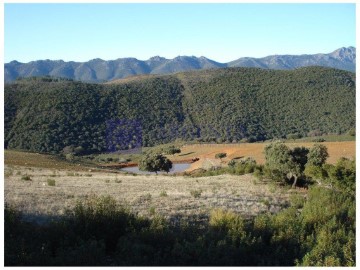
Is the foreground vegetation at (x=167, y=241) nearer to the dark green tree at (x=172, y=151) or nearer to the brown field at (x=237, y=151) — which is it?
the brown field at (x=237, y=151)

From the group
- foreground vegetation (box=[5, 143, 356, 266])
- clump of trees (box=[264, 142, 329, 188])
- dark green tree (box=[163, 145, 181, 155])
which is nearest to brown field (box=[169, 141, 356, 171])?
dark green tree (box=[163, 145, 181, 155])

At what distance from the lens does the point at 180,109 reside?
89250 millimetres

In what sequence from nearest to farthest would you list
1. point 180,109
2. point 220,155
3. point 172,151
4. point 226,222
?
point 226,222 < point 220,155 < point 172,151 < point 180,109

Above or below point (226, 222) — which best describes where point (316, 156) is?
below

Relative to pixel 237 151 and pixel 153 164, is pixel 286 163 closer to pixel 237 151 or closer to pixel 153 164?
pixel 153 164

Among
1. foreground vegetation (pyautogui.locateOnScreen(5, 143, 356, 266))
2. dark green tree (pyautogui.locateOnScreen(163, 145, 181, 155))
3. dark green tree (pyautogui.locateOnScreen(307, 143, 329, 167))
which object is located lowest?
dark green tree (pyautogui.locateOnScreen(163, 145, 181, 155))

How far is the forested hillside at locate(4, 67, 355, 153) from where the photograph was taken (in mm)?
71250

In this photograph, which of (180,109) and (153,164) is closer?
(153,164)

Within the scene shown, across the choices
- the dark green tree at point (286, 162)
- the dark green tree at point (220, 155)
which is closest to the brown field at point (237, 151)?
the dark green tree at point (220, 155)

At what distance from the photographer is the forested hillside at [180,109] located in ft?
234

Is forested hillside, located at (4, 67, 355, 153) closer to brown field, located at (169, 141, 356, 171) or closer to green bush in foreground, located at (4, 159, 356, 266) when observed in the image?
brown field, located at (169, 141, 356, 171)

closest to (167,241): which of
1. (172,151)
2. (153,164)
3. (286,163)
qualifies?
(286,163)

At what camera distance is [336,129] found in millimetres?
78062

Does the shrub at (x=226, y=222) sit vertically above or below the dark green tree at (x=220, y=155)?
above
